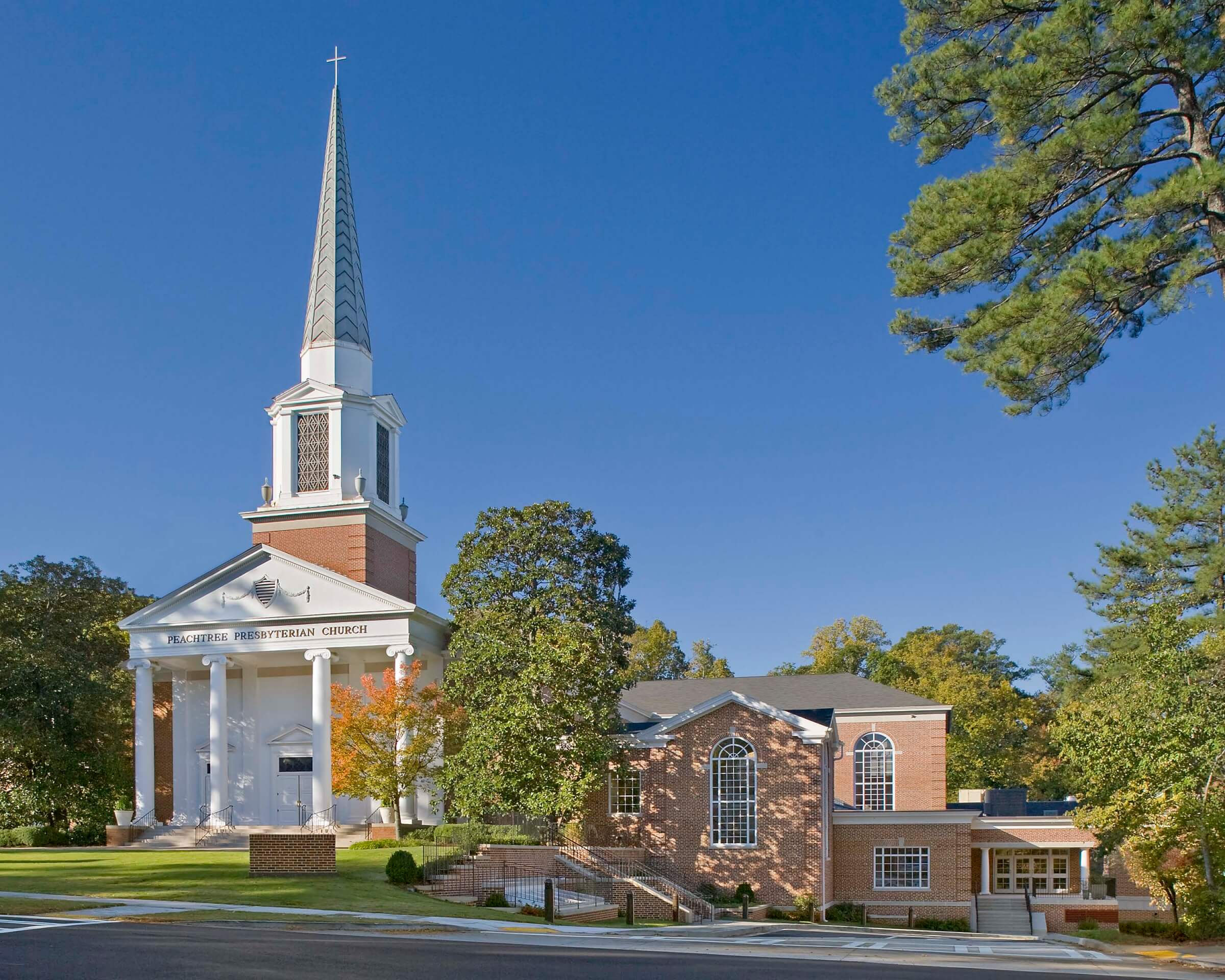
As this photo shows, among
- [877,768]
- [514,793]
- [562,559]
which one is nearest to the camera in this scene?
[514,793]

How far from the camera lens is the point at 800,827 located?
39.0m

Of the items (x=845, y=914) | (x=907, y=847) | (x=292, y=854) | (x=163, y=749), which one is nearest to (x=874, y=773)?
(x=907, y=847)

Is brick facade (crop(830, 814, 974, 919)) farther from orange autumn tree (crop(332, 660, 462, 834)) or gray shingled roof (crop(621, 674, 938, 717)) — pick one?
orange autumn tree (crop(332, 660, 462, 834))

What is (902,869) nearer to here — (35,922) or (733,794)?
(733,794)

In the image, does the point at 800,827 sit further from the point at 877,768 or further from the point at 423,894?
the point at 423,894

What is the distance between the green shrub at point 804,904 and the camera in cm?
3800

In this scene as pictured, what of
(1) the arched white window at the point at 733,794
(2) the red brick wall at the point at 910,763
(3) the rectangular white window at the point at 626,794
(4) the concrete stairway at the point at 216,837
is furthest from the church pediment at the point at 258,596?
(2) the red brick wall at the point at 910,763

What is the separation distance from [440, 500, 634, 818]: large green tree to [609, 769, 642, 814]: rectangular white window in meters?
2.10

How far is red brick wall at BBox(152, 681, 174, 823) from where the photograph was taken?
48344 millimetres

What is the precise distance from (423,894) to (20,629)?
30.4m

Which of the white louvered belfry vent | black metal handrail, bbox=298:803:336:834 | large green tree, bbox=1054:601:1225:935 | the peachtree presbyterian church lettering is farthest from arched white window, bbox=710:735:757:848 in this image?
the white louvered belfry vent

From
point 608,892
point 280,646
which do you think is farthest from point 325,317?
point 608,892

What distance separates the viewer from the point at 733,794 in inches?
1564

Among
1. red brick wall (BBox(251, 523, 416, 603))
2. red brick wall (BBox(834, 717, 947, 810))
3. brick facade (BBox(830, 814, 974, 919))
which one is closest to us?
brick facade (BBox(830, 814, 974, 919))
